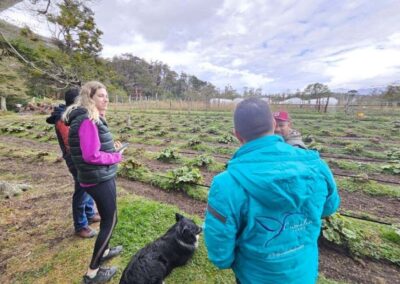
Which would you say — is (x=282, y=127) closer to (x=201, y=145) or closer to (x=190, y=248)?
(x=190, y=248)

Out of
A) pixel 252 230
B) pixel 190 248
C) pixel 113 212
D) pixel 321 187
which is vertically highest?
pixel 321 187

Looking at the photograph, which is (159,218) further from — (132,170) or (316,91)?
(316,91)

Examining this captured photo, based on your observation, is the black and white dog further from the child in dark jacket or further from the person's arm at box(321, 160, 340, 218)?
the person's arm at box(321, 160, 340, 218)

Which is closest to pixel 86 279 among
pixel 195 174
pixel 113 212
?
pixel 113 212

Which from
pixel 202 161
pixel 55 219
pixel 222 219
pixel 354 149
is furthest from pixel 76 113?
pixel 354 149

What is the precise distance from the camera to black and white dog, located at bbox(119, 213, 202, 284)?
6.90 ft

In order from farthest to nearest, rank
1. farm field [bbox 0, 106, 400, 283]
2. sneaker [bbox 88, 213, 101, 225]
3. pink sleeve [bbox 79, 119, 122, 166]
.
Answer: sneaker [bbox 88, 213, 101, 225] → farm field [bbox 0, 106, 400, 283] → pink sleeve [bbox 79, 119, 122, 166]

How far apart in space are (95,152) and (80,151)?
6.4 inches

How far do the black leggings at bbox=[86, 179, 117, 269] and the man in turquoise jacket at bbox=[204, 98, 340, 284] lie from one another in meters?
1.31

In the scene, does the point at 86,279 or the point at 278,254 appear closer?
the point at 278,254

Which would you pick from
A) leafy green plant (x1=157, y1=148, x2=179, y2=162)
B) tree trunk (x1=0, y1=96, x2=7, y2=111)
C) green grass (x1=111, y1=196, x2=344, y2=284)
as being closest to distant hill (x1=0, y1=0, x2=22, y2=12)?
green grass (x1=111, y1=196, x2=344, y2=284)

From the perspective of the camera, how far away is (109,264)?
266 centimetres

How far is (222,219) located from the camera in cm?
113

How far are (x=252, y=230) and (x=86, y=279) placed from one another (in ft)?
6.88
